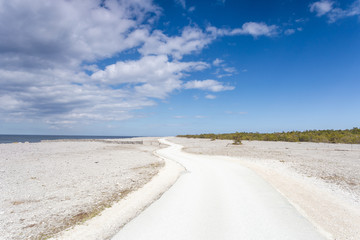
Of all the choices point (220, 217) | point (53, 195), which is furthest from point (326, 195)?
point (53, 195)

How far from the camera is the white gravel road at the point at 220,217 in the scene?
6.57m

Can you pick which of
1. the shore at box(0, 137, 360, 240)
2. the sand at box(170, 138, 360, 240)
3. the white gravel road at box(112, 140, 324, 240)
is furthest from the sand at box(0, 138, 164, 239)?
the sand at box(170, 138, 360, 240)

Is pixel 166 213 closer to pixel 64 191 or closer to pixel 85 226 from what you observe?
pixel 85 226

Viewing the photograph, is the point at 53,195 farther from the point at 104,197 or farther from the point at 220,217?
the point at 220,217

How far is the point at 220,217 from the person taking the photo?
7.77 m

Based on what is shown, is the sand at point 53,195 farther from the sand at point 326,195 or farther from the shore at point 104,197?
the sand at point 326,195

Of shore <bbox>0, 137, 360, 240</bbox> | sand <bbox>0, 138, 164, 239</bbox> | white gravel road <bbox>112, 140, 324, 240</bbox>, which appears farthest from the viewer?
sand <bbox>0, 138, 164, 239</bbox>

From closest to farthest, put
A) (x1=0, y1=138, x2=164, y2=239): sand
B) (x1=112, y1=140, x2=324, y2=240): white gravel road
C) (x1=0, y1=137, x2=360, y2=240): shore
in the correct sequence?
(x1=112, y1=140, x2=324, y2=240): white gravel road → (x1=0, y1=137, x2=360, y2=240): shore → (x1=0, y1=138, x2=164, y2=239): sand

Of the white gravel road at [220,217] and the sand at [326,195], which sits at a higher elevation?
the white gravel road at [220,217]

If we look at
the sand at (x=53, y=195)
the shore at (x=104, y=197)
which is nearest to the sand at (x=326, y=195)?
the shore at (x=104, y=197)

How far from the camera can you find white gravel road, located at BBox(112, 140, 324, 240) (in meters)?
6.57

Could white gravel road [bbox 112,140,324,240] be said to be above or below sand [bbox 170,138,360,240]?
above

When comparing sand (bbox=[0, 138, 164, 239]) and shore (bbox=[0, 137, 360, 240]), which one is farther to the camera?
sand (bbox=[0, 138, 164, 239])

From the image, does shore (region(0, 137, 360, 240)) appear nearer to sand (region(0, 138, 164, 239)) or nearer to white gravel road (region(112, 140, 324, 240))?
sand (region(0, 138, 164, 239))
